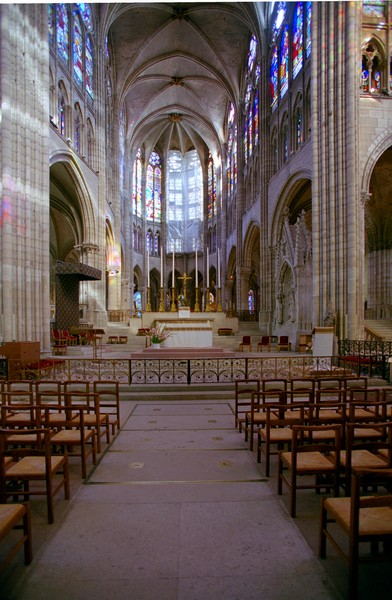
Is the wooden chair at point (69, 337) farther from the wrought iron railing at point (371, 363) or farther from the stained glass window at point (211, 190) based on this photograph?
the stained glass window at point (211, 190)

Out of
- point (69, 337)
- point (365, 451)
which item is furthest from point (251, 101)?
point (365, 451)

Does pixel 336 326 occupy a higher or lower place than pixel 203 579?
higher

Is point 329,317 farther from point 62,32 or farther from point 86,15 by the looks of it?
point 86,15

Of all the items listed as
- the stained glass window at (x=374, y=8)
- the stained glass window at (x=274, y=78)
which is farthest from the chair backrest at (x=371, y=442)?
the stained glass window at (x=274, y=78)

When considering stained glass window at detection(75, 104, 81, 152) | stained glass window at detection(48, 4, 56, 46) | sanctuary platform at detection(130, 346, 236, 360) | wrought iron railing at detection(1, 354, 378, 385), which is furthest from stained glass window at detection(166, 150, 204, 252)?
wrought iron railing at detection(1, 354, 378, 385)

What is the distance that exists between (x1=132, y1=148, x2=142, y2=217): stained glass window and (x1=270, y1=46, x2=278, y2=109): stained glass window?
21669 mm

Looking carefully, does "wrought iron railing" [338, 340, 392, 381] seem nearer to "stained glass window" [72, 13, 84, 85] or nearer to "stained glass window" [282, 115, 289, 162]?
"stained glass window" [282, 115, 289, 162]

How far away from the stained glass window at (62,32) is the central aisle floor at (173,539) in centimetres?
2046

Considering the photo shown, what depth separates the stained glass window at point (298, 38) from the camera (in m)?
19.8

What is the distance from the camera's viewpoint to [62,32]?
1936 cm

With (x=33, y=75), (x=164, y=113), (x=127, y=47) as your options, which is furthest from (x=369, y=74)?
(x=164, y=113)

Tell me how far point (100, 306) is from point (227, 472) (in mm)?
20176

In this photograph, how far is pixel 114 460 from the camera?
531cm

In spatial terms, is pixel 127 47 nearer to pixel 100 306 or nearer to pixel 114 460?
pixel 100 306
